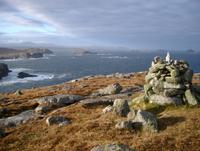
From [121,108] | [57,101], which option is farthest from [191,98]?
[57,101]

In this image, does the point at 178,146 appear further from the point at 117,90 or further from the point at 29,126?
the point at 117,90

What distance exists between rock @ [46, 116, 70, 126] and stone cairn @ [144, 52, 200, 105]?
30.4ft

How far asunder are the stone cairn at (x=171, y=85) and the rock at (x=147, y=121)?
5891mm

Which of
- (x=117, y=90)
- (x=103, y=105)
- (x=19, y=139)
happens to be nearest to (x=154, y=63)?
(x=103, y=105)

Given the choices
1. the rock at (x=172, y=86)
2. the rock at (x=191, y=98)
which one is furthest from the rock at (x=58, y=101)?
the rock at (x=191, y=98)

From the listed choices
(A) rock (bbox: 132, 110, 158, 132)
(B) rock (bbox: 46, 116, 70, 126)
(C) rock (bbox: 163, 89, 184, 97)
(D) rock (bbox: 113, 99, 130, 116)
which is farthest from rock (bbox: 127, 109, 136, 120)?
(B) rock (bbox: 46, 116, 70, 126)

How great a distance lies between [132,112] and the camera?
101ft

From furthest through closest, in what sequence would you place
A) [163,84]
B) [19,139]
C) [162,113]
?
[163,84] → [162,113] → [19,139]

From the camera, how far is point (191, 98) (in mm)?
33000

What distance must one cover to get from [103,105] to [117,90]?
11.7 m

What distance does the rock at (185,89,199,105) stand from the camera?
3272cm

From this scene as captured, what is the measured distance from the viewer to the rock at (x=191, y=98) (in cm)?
3272

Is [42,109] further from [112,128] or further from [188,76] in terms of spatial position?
[188,76]

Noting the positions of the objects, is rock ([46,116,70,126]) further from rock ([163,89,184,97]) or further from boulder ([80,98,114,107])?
rock ([163,89,184,97])
